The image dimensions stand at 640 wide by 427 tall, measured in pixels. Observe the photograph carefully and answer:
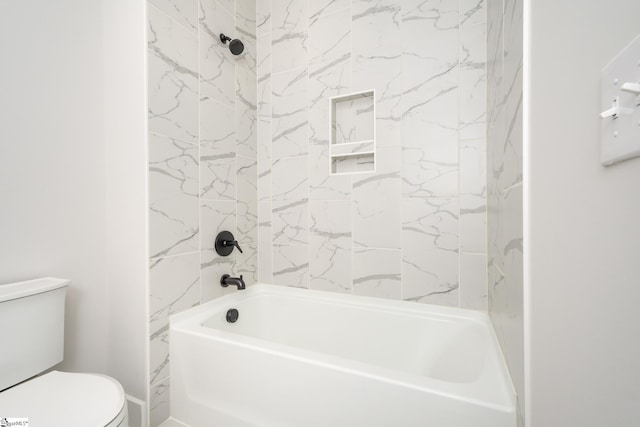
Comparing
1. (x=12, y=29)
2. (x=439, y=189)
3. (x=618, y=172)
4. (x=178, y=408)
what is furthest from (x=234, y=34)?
(x=178, y=408)

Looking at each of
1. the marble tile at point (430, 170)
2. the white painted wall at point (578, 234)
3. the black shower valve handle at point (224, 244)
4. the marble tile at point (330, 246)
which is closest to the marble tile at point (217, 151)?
the black shower valve handle at point (224, 244)

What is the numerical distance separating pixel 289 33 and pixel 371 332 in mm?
2102

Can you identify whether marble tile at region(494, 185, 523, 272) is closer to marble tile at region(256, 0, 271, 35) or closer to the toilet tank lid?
the toilet tank lid

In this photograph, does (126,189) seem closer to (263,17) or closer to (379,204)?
(379,204)

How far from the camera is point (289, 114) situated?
1.92m

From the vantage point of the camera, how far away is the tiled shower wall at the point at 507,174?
2.47 feet

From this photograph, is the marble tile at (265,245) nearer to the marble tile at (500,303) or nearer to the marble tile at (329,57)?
the marble tile at (329,57)

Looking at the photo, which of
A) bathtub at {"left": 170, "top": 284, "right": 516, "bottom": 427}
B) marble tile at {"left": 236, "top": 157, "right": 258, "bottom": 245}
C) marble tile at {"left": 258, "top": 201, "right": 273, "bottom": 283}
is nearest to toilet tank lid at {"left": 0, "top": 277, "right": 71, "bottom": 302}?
bathtub at {"left": 170, "top": 284, "right": 516, "bottom": 427}

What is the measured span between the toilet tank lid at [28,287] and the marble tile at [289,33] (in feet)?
5.82

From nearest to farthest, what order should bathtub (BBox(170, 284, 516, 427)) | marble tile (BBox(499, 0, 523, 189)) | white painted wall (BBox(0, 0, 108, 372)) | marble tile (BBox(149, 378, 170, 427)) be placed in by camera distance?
marble tile (BBox(499, 0, 523, 189)) → bathtub (BBox(170, 284, 516, 427)) → white painted wall (BBox(0, 0, 108, 372)) → marble tile (BBox(149, 378, 170, 427))

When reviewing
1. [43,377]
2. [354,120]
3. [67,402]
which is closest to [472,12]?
[354,120]

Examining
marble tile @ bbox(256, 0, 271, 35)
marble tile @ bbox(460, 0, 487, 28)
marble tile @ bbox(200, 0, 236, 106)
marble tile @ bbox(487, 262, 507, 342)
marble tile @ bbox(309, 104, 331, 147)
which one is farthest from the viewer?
marble tile @ bbox(256, 0, 271, 35)

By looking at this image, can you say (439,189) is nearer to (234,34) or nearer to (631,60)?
(631,60)

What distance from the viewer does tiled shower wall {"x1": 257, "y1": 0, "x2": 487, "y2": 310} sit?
1.47m
